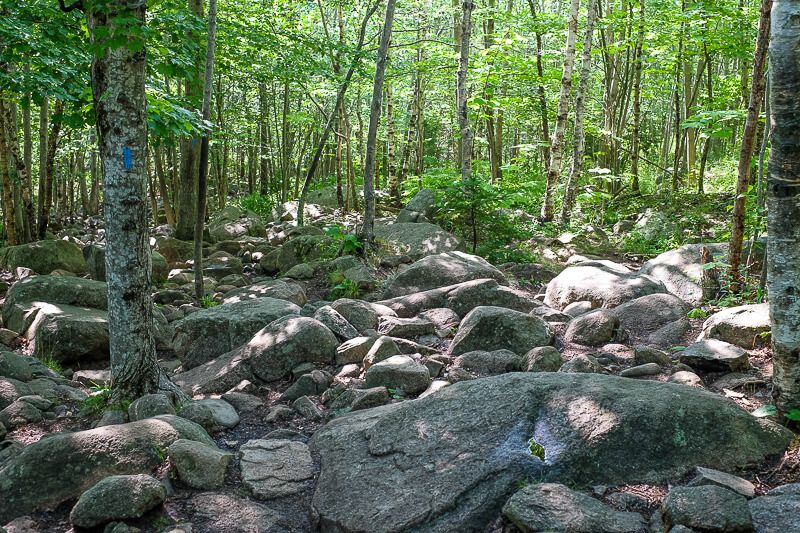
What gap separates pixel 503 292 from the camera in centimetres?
822

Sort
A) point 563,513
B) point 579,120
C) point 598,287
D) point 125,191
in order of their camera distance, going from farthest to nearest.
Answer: point 579,120, point 598,287, point 125,191, point 563,513

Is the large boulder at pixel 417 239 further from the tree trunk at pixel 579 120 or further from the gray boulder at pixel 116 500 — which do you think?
the gray boulder at pixel 116 500

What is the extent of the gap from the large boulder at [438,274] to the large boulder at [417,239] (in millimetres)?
2434

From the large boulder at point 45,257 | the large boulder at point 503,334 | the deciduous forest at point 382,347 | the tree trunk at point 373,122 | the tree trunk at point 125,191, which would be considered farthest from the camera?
the large boulder at point 45,257

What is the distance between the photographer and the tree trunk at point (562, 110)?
13297 millimetres

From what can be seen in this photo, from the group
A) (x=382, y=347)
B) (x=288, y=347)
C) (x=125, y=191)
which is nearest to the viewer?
(x=125, y=191)

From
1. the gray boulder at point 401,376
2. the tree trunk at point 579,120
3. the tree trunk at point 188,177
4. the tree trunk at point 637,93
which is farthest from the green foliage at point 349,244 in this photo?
the tree trunk at point 637,93

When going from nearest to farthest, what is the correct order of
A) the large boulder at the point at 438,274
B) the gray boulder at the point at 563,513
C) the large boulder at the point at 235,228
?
the gray boulder at the point at 563,513 < the large boulder at the point at 438,274 < the large boulder at the point at 235,228

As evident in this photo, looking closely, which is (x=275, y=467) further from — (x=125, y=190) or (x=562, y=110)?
(x=562, y=110)

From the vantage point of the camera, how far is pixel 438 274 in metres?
9.41

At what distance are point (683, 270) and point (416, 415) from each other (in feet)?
20.7

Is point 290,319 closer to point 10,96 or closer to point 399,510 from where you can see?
point 399,510

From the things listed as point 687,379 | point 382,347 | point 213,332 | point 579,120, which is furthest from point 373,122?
point 687,379

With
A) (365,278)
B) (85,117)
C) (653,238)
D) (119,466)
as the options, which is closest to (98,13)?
(85,117)
